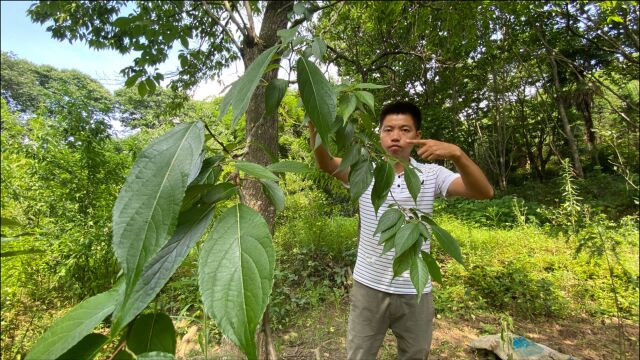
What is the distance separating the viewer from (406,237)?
655 mm

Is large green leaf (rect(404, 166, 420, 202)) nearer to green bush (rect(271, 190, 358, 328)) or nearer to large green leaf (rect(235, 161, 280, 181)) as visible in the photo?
large green leaf (rect(235, 161, 280, 181))

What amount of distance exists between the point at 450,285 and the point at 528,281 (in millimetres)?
759

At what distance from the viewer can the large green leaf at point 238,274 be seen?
0.88 ft

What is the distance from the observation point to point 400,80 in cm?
772

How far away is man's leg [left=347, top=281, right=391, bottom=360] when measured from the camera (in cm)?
172

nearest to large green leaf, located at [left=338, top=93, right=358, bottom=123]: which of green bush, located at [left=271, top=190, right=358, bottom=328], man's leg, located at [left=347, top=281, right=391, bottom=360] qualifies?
man's leg, located at [left=347, top=281, right=391, bottom=360]

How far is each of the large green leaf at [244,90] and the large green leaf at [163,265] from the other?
0.11m

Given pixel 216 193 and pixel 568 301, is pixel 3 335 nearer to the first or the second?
pixel 216 193

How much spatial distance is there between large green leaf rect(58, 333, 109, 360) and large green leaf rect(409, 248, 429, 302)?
20.1 inches

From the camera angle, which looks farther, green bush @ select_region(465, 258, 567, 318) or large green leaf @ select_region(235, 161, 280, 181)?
green bush @ select_region(465, 258, 567, 318)

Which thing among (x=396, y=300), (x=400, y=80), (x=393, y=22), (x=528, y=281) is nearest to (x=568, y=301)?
(x=528, y=281)

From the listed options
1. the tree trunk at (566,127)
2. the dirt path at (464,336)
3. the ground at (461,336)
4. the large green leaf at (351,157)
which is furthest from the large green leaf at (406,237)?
the tree trunk at (566,127)

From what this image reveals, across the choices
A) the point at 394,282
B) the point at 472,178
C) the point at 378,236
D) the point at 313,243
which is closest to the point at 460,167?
the point at 472,178

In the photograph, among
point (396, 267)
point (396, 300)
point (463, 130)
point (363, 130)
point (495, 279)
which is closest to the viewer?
point (396, 267)
